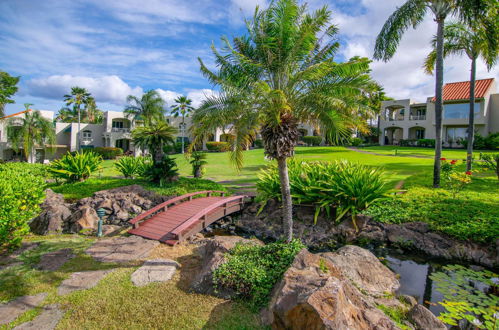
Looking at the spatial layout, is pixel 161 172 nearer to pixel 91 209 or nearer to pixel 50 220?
pixel 91 209

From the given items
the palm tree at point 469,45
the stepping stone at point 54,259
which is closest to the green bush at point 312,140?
the palm tree at point 469,45

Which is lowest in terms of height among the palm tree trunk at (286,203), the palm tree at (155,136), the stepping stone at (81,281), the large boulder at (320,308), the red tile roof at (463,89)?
the stepping stone at (81,281)

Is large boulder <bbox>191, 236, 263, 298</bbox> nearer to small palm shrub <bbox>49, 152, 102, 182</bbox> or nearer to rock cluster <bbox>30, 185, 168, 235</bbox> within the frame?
rock cluster <bbox>30, 185, 168, 235</bbox>

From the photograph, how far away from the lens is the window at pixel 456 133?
38094 millimetres

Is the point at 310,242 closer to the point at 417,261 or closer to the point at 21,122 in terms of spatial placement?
the point at 417,261

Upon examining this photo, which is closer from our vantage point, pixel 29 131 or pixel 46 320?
pixel 46 320

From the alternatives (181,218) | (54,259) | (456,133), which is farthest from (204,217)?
(456,133)

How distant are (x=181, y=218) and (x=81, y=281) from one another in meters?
5.45

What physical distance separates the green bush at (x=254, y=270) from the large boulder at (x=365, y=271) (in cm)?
127

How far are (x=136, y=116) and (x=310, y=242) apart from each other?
39184 mm

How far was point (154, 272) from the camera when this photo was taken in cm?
737

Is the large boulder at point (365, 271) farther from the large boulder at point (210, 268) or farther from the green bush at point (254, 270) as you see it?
the large boulder at point (210, 268)

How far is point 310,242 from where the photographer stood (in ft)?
39.1

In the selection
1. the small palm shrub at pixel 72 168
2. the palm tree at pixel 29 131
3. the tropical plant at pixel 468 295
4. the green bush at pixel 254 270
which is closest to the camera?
the tropical plant at pixel 468 295
